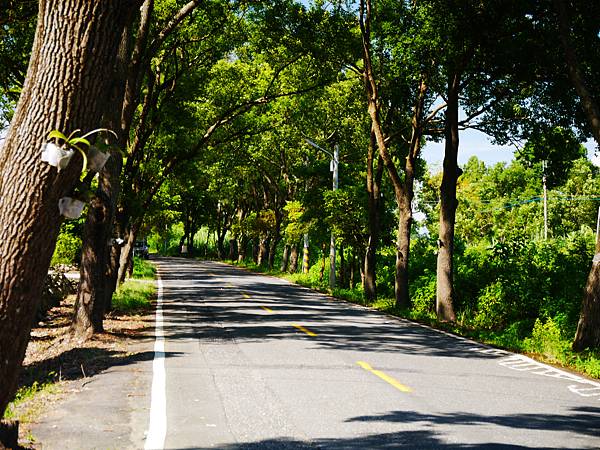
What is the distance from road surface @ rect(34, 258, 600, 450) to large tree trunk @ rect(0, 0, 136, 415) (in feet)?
7.94

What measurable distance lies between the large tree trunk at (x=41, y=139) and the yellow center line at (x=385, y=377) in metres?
5.78

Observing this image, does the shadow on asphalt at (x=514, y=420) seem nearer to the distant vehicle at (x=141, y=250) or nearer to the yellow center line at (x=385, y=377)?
the yellow center line at (x=385, y=377)

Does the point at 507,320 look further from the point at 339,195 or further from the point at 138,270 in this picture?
the point at 138,270

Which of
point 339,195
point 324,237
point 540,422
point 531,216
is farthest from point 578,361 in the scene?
point 531,216

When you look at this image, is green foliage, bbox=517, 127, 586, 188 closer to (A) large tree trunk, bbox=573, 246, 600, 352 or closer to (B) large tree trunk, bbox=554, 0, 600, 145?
(B) large tree trunk, bbox=554, 0, 600, 145

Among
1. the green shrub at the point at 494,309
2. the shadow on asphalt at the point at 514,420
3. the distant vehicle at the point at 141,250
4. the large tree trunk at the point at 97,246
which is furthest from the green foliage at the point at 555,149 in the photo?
the distant vehicle at the point at 141,250

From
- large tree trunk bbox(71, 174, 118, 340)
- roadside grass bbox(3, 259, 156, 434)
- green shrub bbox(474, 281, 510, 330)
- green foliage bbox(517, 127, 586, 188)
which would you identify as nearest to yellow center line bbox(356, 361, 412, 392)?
roadside grass bbox(3, 259, 156, 434)

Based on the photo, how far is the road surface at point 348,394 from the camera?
6.39 m

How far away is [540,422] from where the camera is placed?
7285mm

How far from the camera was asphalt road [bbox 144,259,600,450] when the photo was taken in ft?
21.1

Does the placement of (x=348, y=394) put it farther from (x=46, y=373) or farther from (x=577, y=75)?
(x=577, y=75)

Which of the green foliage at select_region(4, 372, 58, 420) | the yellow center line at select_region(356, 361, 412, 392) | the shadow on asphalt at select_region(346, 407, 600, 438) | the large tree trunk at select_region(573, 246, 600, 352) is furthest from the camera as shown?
the large tree trunk at select_region(573, 246, 600, 352)

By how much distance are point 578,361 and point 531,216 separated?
213ft

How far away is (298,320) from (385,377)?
7950 mm
